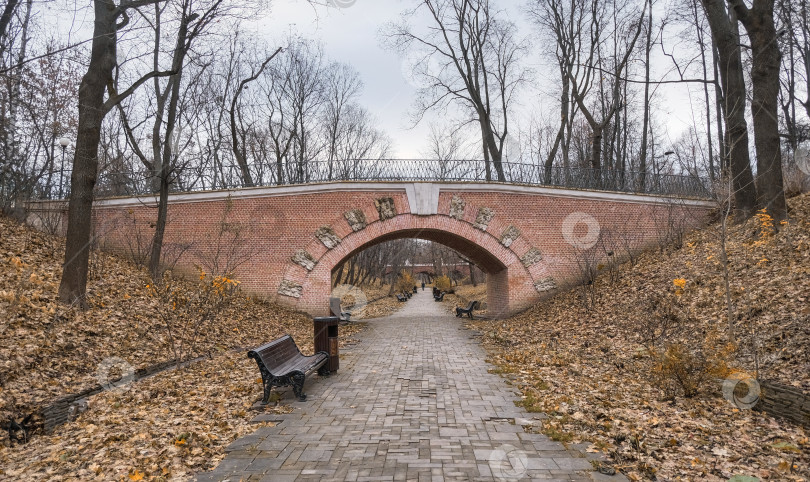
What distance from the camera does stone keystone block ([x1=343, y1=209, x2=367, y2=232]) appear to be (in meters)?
14.7

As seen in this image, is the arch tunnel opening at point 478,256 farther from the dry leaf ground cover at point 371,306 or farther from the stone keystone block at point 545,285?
the dry leaf ground cover at point 371,306

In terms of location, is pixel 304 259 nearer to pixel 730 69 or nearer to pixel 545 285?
pixel 545 285

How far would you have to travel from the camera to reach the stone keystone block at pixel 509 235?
15141 mm

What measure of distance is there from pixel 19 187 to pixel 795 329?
17581 mm

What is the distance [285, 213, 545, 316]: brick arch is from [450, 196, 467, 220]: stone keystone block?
0.52 feet

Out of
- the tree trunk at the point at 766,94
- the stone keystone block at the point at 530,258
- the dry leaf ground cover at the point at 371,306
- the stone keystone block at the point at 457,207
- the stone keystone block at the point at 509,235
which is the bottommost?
the dry leaf ground cover at the point at 371,306

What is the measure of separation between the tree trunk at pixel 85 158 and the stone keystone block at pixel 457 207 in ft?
31.2

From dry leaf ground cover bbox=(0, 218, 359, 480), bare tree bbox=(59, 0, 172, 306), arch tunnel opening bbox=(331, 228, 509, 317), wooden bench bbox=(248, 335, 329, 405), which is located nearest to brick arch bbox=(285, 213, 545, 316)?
arch tunnel opening bbox=(331, 228, 509, 317)

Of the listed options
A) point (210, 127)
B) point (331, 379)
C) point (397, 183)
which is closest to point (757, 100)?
point (397, 183)

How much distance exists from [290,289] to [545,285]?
26.3 ft

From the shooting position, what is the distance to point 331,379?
23.8 ft

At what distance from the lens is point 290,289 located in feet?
47.3

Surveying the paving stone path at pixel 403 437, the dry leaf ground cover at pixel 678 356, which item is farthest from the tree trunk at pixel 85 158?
the dry leaf ground cover at pixel 678 356

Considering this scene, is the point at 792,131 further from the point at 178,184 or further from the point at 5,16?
the point at 5,16
